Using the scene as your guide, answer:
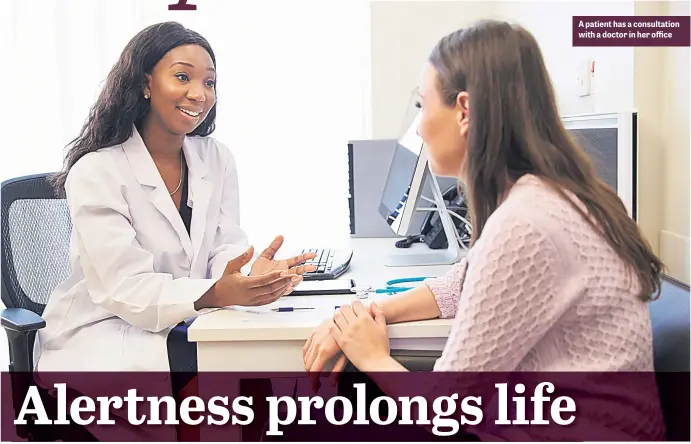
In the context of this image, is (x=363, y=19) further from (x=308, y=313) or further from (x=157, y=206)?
(x=308, y=313)

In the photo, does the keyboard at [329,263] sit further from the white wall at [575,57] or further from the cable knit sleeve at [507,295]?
the cable knit sleeve at [507,295]

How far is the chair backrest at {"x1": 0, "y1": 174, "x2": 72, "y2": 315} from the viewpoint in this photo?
156 centimetres

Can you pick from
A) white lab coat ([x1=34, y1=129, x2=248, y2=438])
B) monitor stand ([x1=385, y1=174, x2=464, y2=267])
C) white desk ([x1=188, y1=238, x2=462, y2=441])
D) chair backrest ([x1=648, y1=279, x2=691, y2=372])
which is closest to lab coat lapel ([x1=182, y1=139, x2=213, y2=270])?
white lab coat ([x1=34, y1=129, x2=248, y2=438])

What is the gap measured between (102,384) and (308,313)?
436 mm

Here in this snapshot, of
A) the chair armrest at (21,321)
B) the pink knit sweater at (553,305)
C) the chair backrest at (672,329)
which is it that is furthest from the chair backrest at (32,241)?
the chair backrest at (672,329)

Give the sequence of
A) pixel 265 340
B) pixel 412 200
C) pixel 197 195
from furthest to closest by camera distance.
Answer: pixel 412 200 → pixel 197 195 → pixel 265 340

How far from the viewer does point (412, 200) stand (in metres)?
1.66

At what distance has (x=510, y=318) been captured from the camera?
2.72 ft

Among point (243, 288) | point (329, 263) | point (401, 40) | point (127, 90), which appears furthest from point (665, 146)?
point (401, 40)

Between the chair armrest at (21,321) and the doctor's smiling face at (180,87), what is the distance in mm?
472

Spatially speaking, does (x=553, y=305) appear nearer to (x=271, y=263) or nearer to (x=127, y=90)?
(x=271, y=263)

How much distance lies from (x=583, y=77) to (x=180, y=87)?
104 centimetres

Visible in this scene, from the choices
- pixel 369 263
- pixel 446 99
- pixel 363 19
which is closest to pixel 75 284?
pixel 369 263

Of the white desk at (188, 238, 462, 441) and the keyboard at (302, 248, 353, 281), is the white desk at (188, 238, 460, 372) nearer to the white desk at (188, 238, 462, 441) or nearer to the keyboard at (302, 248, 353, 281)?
the white desk at (188, 238, 462, 441)
